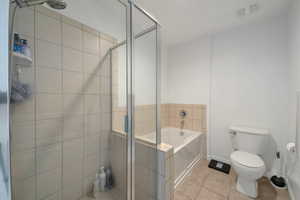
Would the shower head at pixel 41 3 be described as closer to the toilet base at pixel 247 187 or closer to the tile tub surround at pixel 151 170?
the tile tub surround at pixel 151 170

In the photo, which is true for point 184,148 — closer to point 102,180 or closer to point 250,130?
point 250,130

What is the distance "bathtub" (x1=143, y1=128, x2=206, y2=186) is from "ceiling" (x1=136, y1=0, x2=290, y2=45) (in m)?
1.58

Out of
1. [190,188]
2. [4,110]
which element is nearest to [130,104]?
[4,110]

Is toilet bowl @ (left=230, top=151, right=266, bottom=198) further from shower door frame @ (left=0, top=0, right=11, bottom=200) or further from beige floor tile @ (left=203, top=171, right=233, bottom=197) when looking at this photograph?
shower door frame @ (left=0, top=0, right=11, bottom=200)

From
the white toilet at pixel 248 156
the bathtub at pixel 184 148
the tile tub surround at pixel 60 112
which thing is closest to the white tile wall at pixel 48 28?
the tile tub surround at pixel 60 112

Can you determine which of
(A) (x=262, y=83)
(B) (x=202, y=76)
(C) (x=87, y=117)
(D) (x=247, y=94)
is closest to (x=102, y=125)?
(C) (x=87, y=117)

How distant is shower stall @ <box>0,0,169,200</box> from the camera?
36.8 inches

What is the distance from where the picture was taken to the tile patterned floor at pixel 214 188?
4.60 feet

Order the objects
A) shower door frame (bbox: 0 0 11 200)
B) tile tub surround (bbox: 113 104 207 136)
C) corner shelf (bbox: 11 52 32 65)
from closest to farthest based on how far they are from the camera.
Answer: shower door frame (bbox: 0 0 11 200) < corner shelf (bbox: 11 52 32 65) < tile tub surround (bbox: 113 104 207 136)

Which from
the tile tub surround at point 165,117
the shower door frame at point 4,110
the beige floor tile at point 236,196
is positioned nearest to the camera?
the shower door frame at point 4,110

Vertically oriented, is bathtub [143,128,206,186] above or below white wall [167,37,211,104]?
below

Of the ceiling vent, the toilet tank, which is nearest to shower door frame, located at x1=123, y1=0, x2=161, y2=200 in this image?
the ceiling vent

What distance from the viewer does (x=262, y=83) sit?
1.78 m

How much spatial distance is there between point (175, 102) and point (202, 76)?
0.75 m
